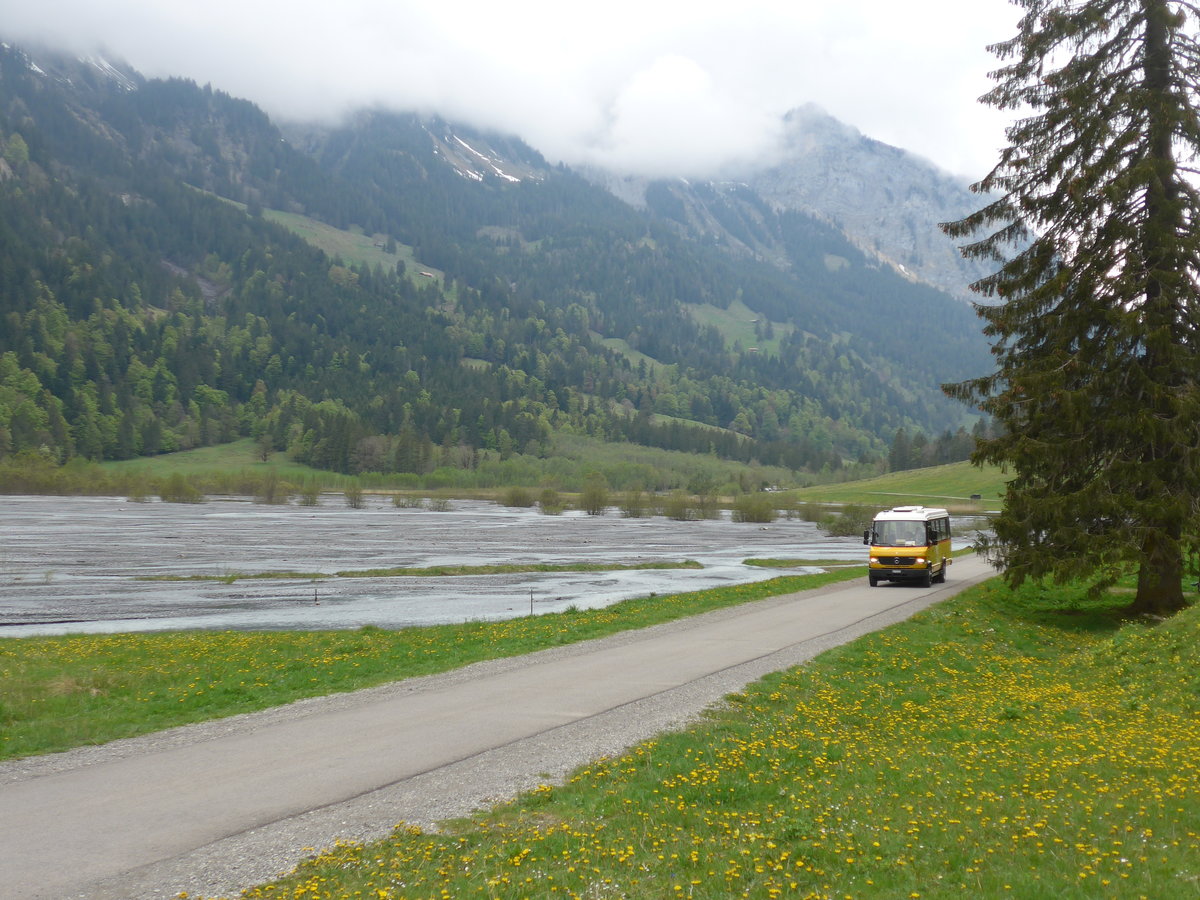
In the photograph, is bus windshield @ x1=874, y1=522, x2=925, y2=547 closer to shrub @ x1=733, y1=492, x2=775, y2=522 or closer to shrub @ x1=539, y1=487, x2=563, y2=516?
shrub @ x1=733, y1=492, x2=775, y2=522

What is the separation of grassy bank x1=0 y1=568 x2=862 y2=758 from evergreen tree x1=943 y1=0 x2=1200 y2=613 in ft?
38.0

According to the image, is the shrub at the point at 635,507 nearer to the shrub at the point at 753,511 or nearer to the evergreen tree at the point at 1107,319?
the shrub at the point at 753,511

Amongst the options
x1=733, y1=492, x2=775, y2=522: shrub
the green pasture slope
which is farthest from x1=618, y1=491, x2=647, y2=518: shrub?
the green pasture slope

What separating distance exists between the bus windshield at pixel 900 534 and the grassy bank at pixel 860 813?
73.7ft

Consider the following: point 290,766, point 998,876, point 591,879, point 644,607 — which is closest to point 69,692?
point 290,766

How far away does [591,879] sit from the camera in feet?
25.8

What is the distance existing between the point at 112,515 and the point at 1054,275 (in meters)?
108

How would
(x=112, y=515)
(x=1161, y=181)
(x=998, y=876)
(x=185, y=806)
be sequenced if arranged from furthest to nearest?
(x=112, y=515)
(x=1161, y=181)
(x=185, y=806)
(x=998, y=876)

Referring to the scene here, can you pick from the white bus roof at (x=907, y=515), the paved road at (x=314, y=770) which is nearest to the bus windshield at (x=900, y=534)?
the white bus roof at (x=907, y=515)

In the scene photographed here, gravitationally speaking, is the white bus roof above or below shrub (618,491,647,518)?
above

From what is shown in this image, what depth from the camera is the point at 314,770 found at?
11.5 metres

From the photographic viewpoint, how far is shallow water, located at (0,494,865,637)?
36.0 meters

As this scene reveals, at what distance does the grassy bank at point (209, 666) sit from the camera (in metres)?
14.5

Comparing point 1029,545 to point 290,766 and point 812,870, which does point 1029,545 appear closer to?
point 812,870
